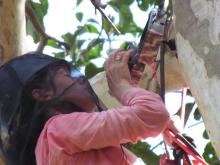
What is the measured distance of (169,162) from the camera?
1986 millimetres

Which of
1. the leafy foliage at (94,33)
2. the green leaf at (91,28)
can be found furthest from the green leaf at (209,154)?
the green leaf at (91,28)

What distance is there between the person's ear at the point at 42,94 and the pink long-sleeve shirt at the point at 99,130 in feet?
0.46

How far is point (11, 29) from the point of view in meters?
2.74

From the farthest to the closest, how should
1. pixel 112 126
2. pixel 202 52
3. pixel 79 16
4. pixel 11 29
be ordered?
1. pixel 79 16
2. pixel 11 29
3. pixel 112 126
4. pixel 202 52

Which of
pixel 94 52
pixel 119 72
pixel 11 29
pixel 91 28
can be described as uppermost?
pixel 119 72

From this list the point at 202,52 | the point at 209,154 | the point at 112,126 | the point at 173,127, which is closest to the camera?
the point at 202,52

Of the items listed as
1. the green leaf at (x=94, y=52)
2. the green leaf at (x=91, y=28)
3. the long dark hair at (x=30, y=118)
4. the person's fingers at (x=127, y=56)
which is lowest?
the green leaf at (x=94, y=52)

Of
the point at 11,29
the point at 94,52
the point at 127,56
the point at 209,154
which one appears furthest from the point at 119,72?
the point at 94,52

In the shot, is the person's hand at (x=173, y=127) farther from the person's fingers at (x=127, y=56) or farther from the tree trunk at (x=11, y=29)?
the tree trunk at (x=11, y=29)

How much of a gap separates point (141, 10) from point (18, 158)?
6.43 feet

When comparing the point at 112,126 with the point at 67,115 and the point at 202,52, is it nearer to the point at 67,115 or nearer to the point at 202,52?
the point at 67,115

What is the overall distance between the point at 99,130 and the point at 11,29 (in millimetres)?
1069

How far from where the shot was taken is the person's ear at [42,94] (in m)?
2.01

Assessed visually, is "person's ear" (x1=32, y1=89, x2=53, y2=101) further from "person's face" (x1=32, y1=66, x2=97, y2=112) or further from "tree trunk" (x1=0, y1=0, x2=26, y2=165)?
"tree trunk" (x1=0, y1=0, x2=26, y2=165)
